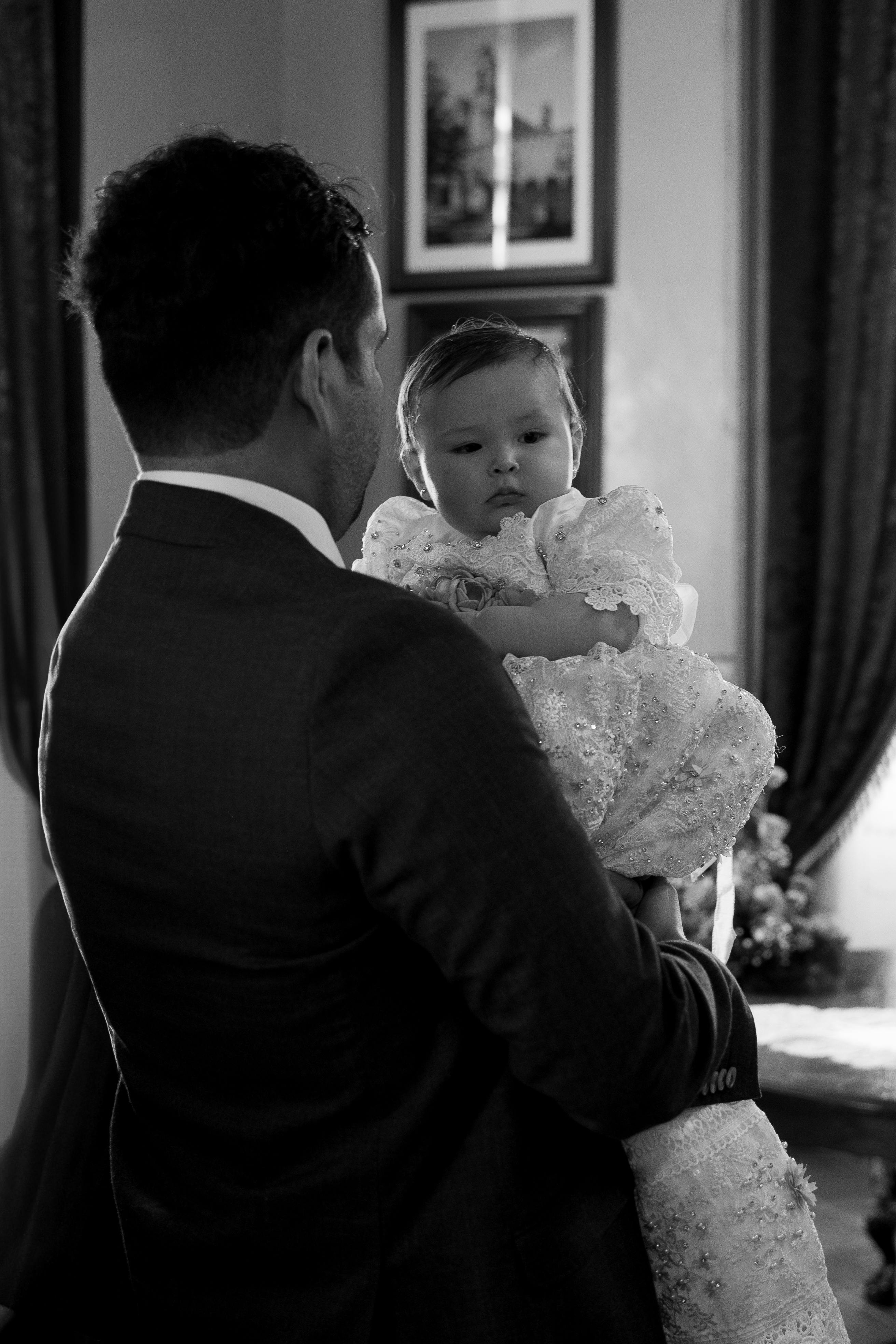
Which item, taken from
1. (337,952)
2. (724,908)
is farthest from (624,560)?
(337,952)

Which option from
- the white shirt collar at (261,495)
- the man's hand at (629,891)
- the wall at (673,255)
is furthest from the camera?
the wall at (673,255)

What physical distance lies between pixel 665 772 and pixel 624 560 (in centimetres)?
26

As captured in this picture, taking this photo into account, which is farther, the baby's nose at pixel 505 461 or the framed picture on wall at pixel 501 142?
the framed picture on wall at pixel 501 142

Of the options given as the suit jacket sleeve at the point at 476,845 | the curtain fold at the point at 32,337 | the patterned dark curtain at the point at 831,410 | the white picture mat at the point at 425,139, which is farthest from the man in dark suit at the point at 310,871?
the white picture mat at the point at 425,139

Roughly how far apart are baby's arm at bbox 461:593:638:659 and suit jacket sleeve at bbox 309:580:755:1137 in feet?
1.66

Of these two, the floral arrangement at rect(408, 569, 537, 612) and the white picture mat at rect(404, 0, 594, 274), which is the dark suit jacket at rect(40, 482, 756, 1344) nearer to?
the floral arrangement at rect(408, 569, 537, 612)

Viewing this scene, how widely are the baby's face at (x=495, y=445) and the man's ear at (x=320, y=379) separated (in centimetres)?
59

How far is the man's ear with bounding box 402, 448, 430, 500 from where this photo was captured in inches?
76.0

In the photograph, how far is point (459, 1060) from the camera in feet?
3.91

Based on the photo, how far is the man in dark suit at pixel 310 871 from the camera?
105 cm

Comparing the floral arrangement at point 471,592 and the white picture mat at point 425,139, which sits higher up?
the white picture mat at point 425,139

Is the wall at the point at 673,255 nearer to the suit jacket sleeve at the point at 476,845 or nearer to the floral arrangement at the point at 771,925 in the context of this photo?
the floral arrangement at the point at 771,925

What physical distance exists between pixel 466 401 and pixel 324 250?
0.63 metres

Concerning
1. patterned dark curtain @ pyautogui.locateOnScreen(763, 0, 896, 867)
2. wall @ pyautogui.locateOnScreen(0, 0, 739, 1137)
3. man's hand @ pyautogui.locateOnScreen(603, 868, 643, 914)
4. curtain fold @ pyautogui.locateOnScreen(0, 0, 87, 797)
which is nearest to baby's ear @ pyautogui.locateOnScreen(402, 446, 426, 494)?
man's hand @ pyautogui.locateOnScreen(603, 868, 643, 914)
